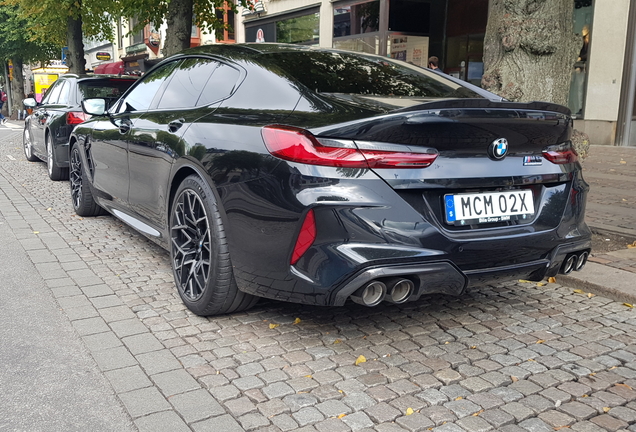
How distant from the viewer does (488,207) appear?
319 centimetres

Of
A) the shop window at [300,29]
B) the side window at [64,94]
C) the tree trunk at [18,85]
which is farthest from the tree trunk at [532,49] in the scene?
the tree trunk at [18,85]

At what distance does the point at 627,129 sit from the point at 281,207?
13387mm

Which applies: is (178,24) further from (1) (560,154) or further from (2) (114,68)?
(2) (114,68)

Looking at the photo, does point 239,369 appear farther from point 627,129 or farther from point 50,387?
point 627,129

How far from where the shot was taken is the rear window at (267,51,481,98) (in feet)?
11.6

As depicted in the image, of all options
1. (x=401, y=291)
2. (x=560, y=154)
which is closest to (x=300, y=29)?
(x=560, y=154)

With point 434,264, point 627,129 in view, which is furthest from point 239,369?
point 627,129

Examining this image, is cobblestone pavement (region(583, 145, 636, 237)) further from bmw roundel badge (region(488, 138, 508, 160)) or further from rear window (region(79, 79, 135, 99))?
rear window (region(79, 79, 135, 99))

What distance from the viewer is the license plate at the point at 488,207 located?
10.1 ft

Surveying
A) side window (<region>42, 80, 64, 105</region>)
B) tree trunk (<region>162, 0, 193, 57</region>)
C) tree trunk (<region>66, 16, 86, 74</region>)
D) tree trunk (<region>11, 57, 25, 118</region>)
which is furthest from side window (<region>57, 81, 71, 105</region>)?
tree trunk (<region>11, 57, 25, 118</region>)

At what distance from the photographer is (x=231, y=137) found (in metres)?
3.49

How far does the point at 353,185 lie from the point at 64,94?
8166 mm

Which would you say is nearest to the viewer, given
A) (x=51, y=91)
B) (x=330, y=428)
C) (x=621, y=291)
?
(x=330, y=428)

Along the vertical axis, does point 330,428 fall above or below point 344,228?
below
